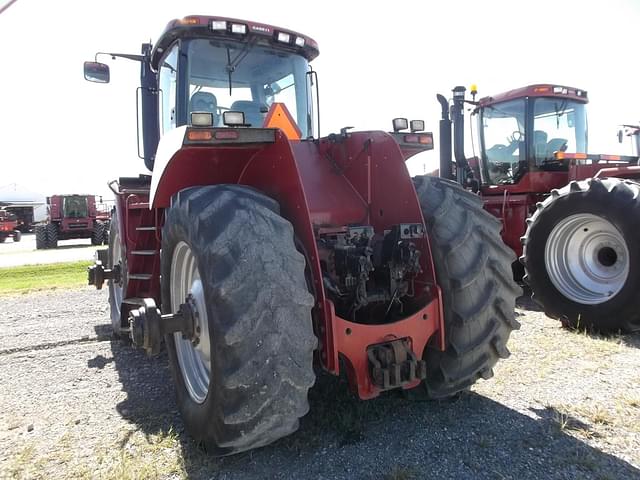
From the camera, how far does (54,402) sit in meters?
3.53

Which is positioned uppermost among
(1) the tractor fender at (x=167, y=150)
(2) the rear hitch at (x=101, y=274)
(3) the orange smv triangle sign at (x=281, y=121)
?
(3) the orange smv triangle sign at (x=281, y=121)

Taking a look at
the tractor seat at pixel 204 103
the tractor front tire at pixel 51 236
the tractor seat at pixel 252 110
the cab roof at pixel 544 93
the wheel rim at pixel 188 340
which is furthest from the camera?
the tractor front tire at pixel 51 236

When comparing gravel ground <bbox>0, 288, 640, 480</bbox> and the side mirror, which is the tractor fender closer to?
gravel ground <bbox>0, 288, 640, 480</bbox>

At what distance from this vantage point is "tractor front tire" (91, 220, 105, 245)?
23234mm

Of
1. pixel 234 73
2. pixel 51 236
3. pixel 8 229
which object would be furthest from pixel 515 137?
pixel 8 229

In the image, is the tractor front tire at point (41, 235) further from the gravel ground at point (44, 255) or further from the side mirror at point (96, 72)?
the side mirror at point (96, 72)

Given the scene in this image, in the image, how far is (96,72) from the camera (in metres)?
4.66

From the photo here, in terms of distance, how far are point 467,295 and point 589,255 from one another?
3.27m

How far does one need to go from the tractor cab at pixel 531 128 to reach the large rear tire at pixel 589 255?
230 cm

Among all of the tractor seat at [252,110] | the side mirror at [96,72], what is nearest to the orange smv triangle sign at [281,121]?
the tractor seat at [252,110]

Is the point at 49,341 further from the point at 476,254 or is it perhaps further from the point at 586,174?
the point at 586,174

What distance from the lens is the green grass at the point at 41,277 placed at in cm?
926

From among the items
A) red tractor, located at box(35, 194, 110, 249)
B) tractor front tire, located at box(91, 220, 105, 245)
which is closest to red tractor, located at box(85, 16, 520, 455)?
tractor front tire, located at box(91, 220, 105, 245)

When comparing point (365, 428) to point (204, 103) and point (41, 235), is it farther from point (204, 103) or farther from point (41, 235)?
point (41, 235)
